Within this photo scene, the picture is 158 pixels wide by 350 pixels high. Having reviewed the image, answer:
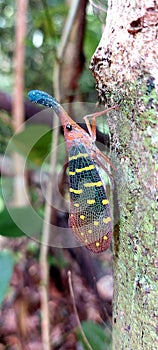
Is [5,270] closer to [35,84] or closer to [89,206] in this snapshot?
[89,206]

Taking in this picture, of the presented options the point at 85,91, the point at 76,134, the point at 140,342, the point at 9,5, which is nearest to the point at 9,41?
the point at 9,5

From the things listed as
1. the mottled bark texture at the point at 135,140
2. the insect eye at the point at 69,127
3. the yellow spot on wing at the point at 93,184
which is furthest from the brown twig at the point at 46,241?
the mottled bark texture at the point at 135,140

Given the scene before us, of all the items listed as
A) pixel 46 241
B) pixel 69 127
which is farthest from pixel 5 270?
pixel 69 127

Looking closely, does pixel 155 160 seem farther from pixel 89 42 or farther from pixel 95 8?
pixel 89 42

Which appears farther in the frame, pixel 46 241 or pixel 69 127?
pixel 46 241

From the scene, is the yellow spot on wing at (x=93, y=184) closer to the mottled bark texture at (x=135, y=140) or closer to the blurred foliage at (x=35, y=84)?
the mottled bark texture at (x=135, y=140)

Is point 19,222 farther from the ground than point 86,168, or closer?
closer

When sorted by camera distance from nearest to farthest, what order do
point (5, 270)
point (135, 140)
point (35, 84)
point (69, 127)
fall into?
point (135, 140) < point (69, 127) < point (5, 270) < point (35, 84)
